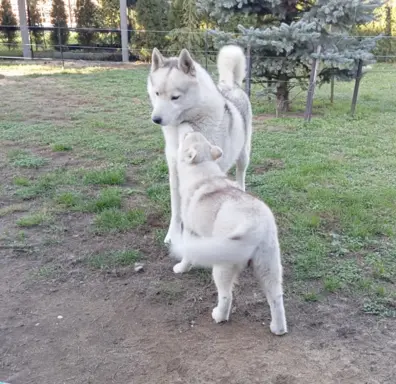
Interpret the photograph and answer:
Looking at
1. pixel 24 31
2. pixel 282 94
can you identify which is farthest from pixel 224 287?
pixel 24 31

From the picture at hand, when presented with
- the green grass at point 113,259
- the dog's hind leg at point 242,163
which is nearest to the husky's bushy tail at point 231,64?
the dog's hind leg at point 242,163

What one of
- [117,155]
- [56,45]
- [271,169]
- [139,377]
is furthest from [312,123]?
[56,45]

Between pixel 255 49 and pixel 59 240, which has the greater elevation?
pixel 255 49

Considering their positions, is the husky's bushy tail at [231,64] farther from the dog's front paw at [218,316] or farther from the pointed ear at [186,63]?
the dog's front paw at [218,316]

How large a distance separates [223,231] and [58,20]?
1854cm

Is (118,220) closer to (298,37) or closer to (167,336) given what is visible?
(167,336)

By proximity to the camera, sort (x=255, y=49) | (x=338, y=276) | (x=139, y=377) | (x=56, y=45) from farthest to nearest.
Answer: (x=56, y=45)
(x=255, y=49)
(x=338, y=276)
(x=139, y=377)

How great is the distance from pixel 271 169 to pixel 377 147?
1861 mm

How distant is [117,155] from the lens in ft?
18.9

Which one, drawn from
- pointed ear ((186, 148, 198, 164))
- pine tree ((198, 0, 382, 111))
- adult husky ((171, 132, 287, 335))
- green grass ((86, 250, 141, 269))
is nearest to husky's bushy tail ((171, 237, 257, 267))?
adult husky ((171, 132, 287, 335))

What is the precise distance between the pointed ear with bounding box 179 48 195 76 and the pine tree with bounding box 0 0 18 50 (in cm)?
1755

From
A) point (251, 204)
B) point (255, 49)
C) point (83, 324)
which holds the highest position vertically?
point (255, 49)

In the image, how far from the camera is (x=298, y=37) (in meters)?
7.49

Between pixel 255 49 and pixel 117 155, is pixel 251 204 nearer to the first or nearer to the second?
pixel 117 155
